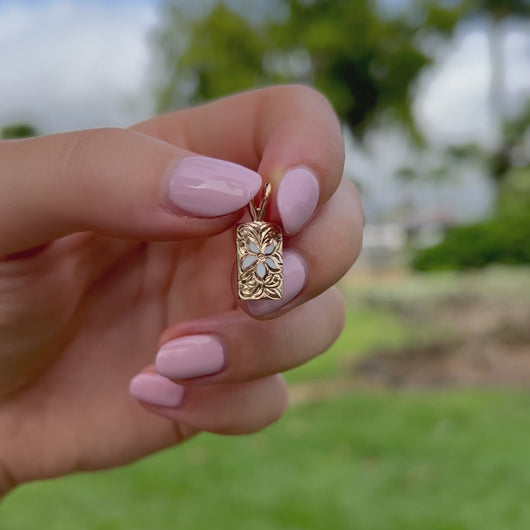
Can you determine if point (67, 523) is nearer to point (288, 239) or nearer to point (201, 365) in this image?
point (201, 365)

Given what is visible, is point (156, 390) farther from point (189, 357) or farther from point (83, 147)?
point (83, 147)

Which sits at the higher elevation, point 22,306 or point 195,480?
point 22,306

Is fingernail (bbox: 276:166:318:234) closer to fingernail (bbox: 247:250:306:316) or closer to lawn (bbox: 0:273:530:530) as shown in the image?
fingernail (bbox: 247:250:306:316)

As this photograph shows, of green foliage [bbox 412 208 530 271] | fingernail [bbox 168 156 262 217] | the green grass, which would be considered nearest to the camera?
fingernail [bbox 168 156 262 217]

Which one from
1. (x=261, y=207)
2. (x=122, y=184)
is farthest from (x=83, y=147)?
(x=261, y=207)

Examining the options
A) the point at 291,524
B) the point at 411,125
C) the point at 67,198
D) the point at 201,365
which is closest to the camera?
the point at 67,198

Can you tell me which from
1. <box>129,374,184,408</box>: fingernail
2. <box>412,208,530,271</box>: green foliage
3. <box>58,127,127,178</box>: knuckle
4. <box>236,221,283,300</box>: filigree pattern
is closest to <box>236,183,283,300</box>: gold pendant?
<box>236,221,283,300</box>: filigree pattern

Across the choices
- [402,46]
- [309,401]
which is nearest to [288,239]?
[309,401]
